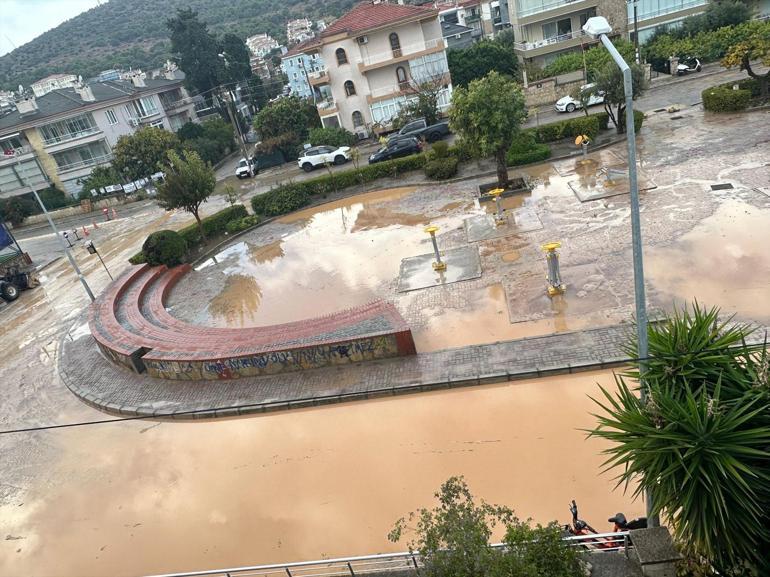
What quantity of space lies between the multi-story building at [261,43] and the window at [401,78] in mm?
99475

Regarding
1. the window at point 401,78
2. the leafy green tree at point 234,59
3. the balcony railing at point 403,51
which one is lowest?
the window at point 401,78

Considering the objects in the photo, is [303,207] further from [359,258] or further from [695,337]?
[695,337]

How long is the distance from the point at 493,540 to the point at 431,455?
2.17 metres

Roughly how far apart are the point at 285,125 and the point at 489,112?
23.4 metres

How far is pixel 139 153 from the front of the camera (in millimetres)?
41156

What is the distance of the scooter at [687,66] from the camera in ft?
112

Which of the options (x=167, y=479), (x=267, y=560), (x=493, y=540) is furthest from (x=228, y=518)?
(x=493, y=540)

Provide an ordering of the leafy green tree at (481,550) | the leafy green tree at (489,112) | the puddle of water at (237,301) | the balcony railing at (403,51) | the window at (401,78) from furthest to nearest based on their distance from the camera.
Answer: the window at (401,78), the balcony railing at (403,51), the leafy green tree at (489,112), the puddle of water at (237,301), the leafy green tree at (481,550)

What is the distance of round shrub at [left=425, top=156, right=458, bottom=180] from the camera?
85.5 ft

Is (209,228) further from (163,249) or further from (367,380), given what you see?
(367,380)

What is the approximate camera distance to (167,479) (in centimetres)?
1139

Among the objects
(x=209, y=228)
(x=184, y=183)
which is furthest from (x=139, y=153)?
(x=184, y=183)

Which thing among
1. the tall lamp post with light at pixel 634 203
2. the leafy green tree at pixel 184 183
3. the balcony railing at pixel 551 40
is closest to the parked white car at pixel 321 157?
the leafy green tree at pixel 184 183

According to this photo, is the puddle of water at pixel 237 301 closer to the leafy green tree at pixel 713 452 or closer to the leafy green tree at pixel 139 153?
the leafy green tree at pixel 713 452
